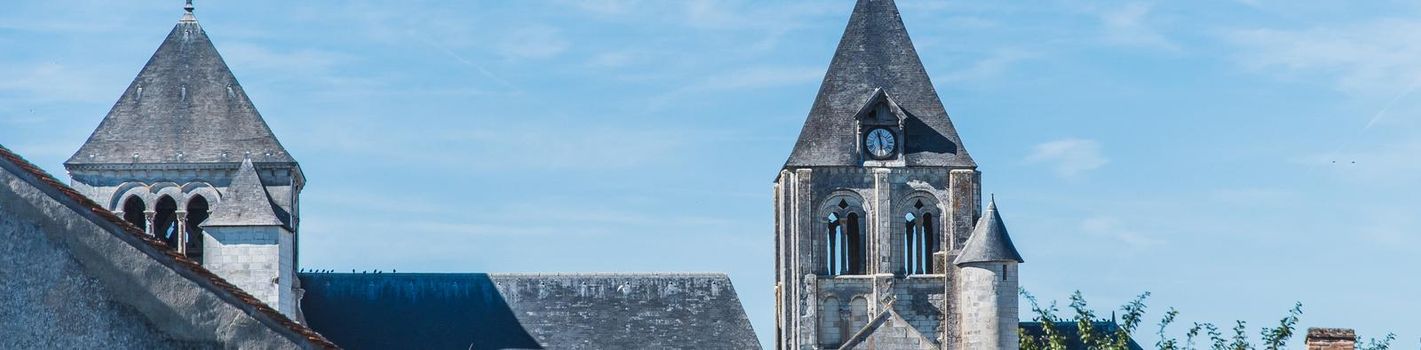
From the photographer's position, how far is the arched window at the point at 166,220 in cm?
4556

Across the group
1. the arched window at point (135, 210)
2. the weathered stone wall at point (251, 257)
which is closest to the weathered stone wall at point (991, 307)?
the weathered stone wall at point (251, 257)

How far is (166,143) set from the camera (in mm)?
45969

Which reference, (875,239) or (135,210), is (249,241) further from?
(875,239)

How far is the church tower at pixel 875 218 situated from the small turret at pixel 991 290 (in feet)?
0.79

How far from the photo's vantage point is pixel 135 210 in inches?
1802

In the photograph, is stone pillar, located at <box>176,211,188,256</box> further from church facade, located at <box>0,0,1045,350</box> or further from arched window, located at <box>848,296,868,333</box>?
arched window, located at <box>848,296,868,333</box>

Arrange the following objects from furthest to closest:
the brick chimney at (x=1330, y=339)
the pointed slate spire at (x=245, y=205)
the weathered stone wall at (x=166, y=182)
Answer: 1. the weathered stone wall at (x=166, y=182)
2. the pointed slate spire at (x=245, y=205)
3. the brick chimney at (x=1330, y=339)

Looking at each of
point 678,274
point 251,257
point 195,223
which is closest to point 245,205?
point 251,257

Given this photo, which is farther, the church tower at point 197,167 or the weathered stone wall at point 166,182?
the weathered stone wall at point 166,182

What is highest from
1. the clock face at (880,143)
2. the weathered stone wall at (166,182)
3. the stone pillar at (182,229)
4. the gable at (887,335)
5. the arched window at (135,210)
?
the clock face at (880,143)

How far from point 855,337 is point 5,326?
34487 mm

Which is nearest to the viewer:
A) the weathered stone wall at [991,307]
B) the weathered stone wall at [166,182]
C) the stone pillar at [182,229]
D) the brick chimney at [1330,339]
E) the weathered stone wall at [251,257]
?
the brick chimney at [1330,339]

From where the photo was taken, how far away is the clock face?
4719cm

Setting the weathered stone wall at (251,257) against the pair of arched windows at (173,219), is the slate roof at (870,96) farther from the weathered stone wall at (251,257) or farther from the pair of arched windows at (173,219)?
the pair of arched windows at (173,219)
